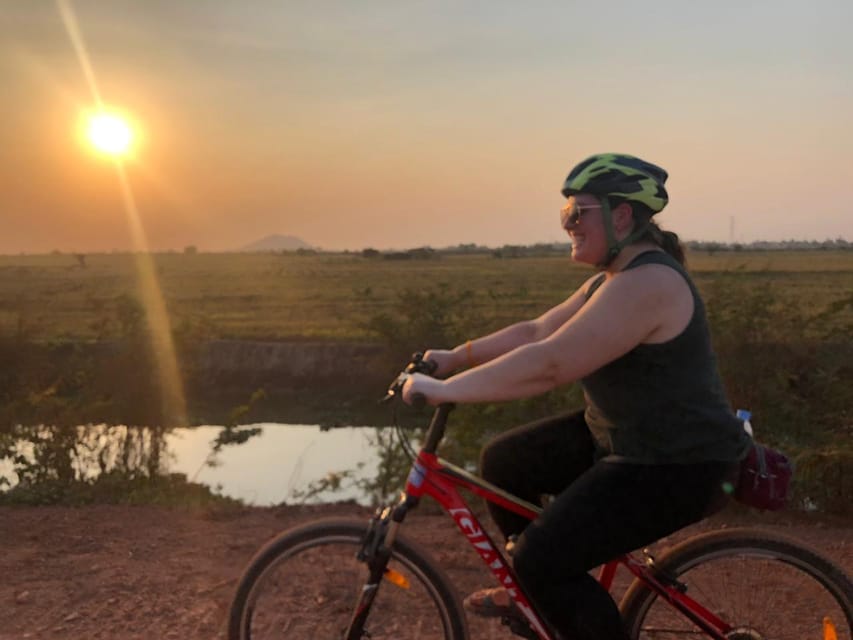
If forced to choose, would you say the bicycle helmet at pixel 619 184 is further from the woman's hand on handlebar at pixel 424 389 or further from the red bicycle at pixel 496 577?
the red bicycle at pixel 496 577

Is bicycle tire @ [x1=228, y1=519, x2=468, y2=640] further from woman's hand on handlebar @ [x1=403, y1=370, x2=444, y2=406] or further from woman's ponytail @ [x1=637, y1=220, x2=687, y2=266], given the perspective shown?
woman's ponytail @ [x1=637, y1=220, x2=687, y2=266]

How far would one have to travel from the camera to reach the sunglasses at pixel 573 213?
2648mm

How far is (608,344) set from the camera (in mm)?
2438

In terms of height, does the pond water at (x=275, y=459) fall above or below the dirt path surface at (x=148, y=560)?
above

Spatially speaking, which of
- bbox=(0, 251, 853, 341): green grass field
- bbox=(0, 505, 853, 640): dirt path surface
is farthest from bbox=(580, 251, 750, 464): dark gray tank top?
→ bbox=(0, 251, 853, 341): green grass field

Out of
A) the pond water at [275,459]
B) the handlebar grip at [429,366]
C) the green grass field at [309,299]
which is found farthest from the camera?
the green grass field at [309,299]

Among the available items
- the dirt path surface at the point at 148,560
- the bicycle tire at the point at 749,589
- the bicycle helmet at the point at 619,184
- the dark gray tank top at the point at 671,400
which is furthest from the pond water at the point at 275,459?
the bicycle helmet at the point at 619,184

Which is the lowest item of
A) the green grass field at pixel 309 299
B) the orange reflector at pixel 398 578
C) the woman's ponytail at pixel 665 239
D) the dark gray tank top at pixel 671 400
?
the orange reflector at pixel 398 578

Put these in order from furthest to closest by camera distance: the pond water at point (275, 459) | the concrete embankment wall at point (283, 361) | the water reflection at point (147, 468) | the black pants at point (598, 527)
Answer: the concrete embankment wall at point (283, 361)
the pond water at point (275, 459)
the water reflection at point (147, 468)
the black pants at point (598, 527)

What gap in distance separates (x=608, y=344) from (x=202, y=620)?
2.91 metres

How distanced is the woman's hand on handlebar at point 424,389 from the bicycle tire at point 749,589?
103 centimetres

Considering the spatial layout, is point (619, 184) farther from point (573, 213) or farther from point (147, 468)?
point (147, 468)

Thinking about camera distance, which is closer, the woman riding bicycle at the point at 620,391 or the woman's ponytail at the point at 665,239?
the woman riding bicycle at the point at 620,391

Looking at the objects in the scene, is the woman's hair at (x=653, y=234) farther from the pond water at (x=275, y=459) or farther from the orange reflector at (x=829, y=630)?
the pond water at (x=275, y=459)
